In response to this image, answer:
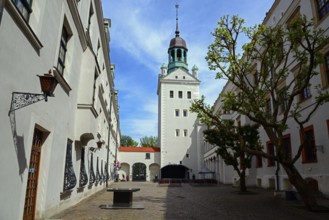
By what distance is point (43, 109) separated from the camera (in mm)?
7254

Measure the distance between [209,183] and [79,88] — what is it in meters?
26.6

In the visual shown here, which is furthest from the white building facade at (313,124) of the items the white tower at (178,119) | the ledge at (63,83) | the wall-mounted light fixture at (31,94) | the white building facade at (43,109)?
the white tower at (178,119)

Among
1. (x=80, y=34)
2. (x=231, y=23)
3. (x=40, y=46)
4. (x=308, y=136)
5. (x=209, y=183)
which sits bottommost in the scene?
(x=209, y=183)

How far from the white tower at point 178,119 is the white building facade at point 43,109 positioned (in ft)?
123

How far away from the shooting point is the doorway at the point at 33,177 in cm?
689

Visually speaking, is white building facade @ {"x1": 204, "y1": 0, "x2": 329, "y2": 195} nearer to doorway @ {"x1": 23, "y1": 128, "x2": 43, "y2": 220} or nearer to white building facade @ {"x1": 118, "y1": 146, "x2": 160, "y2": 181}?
doorway @ {"x1": 23, "y1": 128, "x2": 43, "y2": 220}

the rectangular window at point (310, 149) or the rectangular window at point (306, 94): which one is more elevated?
the rectangular window at point (306, 94)

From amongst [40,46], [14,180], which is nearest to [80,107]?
[40,46]

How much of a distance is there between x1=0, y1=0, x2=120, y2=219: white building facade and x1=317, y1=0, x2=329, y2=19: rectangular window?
39.7ft

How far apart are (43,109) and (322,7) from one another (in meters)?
14.7

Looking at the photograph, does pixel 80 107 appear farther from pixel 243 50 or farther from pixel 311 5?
pixel 311 5

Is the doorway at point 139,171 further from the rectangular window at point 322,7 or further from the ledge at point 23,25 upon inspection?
the ledge at point 23,25

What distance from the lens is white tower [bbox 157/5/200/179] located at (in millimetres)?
50125

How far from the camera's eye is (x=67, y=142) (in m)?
9.93
